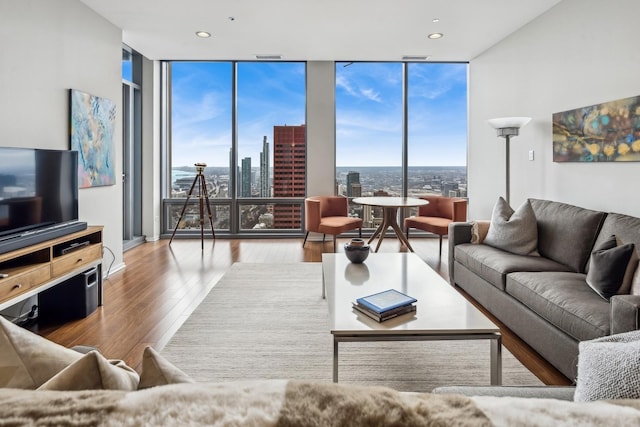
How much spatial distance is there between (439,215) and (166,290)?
3.72m

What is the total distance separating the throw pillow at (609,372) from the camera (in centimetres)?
74

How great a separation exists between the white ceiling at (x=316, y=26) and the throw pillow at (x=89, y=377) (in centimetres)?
389

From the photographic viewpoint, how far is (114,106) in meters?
4.15

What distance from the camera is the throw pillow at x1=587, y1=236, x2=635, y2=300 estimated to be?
6.81 feet

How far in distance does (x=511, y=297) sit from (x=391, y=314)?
1277 mm

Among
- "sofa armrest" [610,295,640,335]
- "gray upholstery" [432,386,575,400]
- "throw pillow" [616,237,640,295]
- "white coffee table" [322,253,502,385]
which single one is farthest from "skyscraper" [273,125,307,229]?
"gray upholstery" [432,386,575,400]

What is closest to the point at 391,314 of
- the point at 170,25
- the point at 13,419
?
the point at 13,419

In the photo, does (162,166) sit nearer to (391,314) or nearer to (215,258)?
(215,258)

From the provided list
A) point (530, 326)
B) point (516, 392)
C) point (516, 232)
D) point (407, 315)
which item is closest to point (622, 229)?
point (516, 232)

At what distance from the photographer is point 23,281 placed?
2.38 meters

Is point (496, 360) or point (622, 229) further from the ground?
point (622, 229)

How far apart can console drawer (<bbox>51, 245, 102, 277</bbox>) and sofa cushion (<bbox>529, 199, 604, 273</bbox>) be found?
3628 millimetres

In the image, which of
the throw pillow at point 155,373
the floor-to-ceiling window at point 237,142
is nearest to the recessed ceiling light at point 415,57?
the floor-to-ceiling window at point 237,142

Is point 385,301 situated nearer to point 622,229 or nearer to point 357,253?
point 357,253
